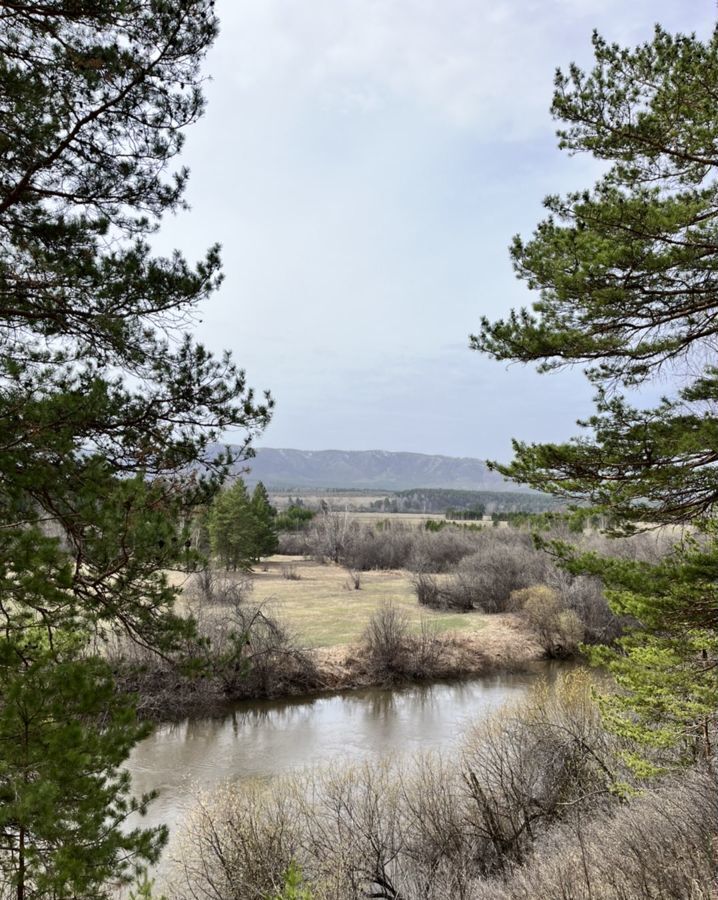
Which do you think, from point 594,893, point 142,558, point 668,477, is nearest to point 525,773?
point 594,893

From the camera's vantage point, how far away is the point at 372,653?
25.1 metres

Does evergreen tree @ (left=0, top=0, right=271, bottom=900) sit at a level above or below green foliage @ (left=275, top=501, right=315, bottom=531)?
above

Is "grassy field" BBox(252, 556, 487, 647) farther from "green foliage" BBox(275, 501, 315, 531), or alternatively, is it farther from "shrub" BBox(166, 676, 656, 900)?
"shrub" BBox(166, 676, 656, 900)

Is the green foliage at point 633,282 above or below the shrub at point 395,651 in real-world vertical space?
above

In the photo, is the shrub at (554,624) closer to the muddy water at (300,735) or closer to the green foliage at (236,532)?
the muddy water at (300,735)

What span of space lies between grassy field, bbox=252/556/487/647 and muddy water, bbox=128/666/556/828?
4.56 m

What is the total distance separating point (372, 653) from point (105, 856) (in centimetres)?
2200

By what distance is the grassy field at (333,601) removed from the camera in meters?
29.3

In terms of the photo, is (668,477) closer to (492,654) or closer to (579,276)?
(579,276)

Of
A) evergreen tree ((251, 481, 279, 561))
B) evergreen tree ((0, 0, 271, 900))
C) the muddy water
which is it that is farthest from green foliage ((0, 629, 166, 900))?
evergreen tree ((251, 481, 279, 561))

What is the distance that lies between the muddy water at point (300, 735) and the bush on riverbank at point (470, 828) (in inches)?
156

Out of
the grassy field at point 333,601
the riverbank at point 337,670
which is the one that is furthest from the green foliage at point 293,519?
the riverbank at point 337,670

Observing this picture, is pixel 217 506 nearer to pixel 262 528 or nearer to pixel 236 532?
pixel 236 532

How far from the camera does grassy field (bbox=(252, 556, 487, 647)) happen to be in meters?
29.3
